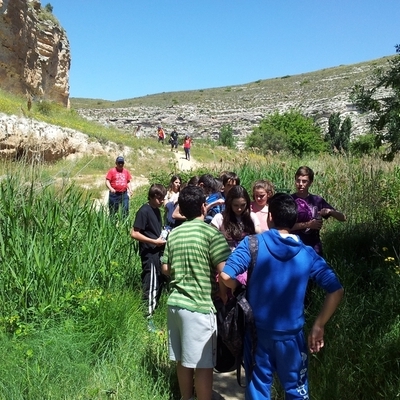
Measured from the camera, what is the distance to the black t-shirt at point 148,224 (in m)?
4.29

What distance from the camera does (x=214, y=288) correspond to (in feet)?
9.74

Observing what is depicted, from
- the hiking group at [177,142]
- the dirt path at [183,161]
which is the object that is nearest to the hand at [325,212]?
the dirt path at [183,161]

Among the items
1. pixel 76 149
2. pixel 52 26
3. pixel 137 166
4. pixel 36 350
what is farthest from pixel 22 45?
pixel 36 350

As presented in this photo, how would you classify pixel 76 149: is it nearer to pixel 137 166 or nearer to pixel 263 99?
pixel 137 166

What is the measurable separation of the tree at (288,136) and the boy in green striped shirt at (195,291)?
3129 cm

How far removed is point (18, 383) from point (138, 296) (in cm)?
167

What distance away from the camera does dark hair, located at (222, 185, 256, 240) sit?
142 inches

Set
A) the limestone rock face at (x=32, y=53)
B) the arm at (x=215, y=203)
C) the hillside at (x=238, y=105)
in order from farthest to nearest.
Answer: the hillside at (x=238, y=105) < the limestone rock face at (x=32, y=53) < the arm at (x=215, y=203)

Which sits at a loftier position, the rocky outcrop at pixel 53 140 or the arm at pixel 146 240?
the rocky outcrop at pixel 53 140

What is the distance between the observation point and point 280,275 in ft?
7.97

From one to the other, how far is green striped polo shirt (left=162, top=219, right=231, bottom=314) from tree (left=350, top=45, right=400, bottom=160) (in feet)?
8.70

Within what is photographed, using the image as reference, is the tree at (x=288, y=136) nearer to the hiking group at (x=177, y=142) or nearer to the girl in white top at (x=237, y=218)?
the hiking group at (x=177, y=142)

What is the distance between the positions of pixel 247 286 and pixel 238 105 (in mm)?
68822

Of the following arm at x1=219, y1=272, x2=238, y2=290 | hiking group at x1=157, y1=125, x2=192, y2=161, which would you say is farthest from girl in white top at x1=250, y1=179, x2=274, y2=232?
hiking group at x1=157, y1=125, x2=192, y2=161
